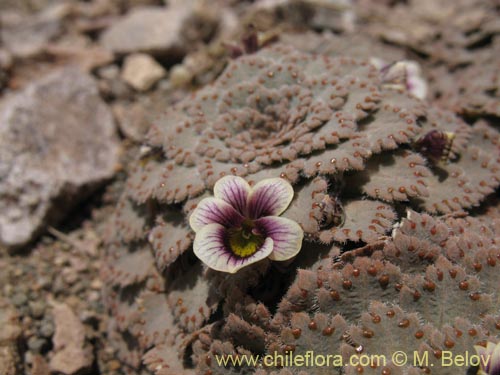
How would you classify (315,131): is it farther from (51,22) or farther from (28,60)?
(51,22)

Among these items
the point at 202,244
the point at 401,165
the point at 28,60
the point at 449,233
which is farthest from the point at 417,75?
the point at 28,60

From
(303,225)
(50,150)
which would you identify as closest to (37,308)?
(50,150)

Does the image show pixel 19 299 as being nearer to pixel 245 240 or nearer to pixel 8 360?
pixel 8 360

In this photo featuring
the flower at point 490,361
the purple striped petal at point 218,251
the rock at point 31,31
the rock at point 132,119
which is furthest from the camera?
the rock at point 31,31

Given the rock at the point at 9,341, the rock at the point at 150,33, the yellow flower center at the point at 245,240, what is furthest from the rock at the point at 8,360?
the rock at the point at 150,33

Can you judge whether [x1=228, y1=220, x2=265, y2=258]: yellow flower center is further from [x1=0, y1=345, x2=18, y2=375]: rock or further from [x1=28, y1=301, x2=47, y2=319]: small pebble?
[x1=28, y1=301, x2=47, y2=319]: small pebble

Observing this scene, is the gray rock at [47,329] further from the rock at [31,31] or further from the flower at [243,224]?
the rock at [31,31]
